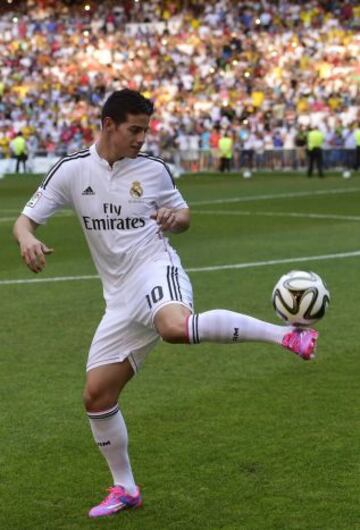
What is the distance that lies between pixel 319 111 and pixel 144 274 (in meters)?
41.2

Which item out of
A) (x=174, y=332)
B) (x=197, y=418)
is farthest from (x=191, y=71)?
(x=174, y=332)

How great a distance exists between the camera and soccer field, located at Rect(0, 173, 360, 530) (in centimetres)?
639

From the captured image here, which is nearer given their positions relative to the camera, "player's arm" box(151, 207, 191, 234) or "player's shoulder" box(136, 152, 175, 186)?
"player's arm" box(151, 207, 191, 234)

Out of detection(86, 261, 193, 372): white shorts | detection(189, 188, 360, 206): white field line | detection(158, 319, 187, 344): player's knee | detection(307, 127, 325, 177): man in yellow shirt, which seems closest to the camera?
detection(158, 319, 187, 344): player's knee

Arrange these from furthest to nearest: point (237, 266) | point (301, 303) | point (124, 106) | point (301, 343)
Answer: point (237, 266)
point (124, 106)
point (301, 303)
point (301, 343)

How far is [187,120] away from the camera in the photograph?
48781 mm

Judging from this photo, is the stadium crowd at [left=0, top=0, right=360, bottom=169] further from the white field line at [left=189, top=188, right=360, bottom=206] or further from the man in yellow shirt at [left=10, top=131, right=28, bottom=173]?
the white field line at [left=189, top=188, right=360, bottom=206]


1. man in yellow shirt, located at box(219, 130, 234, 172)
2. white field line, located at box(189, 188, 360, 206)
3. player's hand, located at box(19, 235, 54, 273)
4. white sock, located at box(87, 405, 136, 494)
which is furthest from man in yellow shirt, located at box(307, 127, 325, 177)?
player's hand, located at box(19, 235, 54, 273)

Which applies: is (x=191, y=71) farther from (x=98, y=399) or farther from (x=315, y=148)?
(x=98, y=399)

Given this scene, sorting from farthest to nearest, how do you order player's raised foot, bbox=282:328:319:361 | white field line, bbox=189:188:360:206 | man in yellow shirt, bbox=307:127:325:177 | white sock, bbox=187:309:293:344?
1. man in yellow shirt, bbox=307:127:325:177
2. white field line, bbox=189:188:360:206
3. white sock, bbox=187:309:293:344
4. player's raised foot, bbox=282:328:319:361

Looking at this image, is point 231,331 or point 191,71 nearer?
point 231,331

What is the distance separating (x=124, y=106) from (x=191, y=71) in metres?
46.1

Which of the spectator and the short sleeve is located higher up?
the short sleeve

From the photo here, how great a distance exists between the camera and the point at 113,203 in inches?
257
